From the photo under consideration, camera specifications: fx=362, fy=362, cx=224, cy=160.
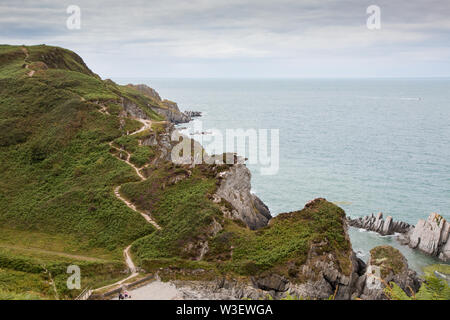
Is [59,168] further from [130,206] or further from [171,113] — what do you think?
[171,113]

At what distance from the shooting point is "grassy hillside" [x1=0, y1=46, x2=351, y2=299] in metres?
42.2

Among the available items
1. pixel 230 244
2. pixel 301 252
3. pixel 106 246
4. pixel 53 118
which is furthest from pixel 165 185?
pixel 53 118

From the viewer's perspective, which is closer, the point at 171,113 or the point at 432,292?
the point at 432,292

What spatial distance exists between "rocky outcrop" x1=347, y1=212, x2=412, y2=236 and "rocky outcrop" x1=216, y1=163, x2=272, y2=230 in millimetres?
21812

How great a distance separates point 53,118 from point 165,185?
40845 mm

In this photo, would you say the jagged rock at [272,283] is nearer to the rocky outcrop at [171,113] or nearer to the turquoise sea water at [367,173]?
the turquoise sea water at [367,173]

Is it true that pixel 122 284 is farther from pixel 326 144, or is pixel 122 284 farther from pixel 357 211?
pixel 326 144

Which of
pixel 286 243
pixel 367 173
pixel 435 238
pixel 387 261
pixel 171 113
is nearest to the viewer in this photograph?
pixel 286 243

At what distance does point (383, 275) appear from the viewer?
4466 cm

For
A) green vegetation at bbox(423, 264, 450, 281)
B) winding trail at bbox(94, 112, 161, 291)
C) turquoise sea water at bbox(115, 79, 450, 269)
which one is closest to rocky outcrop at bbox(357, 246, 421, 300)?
green vegetation at bbox(423, 264, 450, 281)

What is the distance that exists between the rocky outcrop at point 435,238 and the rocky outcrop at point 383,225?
231 inches

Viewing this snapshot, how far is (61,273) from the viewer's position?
40.6 meters

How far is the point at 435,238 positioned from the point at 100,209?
5569cm

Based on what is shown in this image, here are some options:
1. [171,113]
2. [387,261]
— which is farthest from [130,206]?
[171,113]
